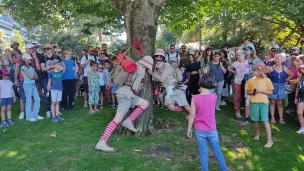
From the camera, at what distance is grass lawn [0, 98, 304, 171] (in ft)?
15.1

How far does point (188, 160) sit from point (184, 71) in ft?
14.1

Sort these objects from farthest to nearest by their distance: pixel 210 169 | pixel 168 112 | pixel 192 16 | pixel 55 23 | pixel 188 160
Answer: pixel 55 23 < pixel 192 16 < pixel 168 112 < pixel 188 160 < pixel 210 169

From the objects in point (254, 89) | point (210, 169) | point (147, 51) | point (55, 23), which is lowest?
point (210, 169)

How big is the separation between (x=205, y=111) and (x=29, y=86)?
5140 millimetres

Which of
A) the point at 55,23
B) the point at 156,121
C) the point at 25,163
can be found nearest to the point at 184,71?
the point at 156,121

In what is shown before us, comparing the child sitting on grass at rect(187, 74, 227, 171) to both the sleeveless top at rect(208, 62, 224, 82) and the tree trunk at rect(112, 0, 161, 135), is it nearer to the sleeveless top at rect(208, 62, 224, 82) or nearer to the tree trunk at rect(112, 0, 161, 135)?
the tree trunk at rect(112, 0, 161, 135)

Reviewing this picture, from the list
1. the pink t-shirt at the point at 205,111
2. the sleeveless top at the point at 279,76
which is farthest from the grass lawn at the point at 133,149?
the sleeveless top at the point at 279,76

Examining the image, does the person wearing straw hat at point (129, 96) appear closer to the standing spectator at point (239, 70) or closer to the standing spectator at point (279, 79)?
the standing spectator at point (239, 70)

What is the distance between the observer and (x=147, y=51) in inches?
236

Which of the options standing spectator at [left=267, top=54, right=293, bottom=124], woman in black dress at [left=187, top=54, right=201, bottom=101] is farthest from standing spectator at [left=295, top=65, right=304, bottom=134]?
woman in black dress at [left=187, top=54, right=201, bottom=101]

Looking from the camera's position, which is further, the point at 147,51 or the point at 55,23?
the point at 55,23

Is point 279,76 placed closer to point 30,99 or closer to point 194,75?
point 194,75

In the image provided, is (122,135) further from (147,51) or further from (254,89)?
(254,89)

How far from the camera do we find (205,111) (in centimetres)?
391
